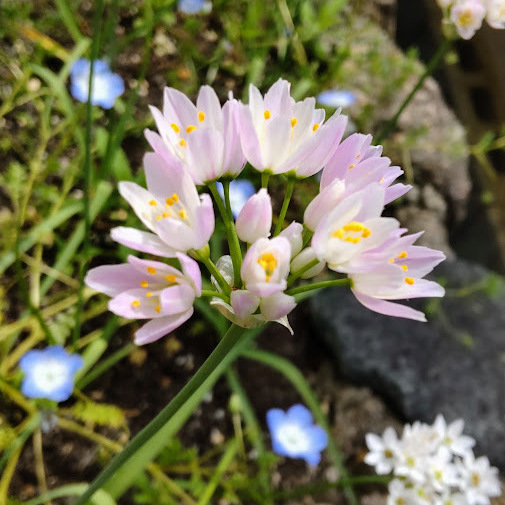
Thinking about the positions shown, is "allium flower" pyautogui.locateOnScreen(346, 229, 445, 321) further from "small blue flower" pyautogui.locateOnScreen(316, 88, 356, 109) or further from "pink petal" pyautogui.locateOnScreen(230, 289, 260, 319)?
"small blue flower" pyautogui.locateOnScreen(316, 88, 356, 109)

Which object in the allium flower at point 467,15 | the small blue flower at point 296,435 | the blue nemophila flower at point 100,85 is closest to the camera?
the allium flower at point 467,15

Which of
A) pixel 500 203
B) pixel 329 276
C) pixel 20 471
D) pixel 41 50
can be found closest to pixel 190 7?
pixel 41 50

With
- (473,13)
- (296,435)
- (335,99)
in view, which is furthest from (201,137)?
(335,99)

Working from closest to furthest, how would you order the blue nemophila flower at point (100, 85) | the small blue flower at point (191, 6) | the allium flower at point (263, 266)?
the allium flower at point (263, 266) → the blue nemophila flower at point (100, 85) → the small blue flower at point (191, 6)

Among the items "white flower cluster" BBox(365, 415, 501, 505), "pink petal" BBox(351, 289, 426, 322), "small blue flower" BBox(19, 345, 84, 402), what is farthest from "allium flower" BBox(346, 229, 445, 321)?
"small blue flower" BBox(19, 345, 84, 402)

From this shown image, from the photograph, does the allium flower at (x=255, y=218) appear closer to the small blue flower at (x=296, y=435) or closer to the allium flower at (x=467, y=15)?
the allium flower at (x=467, y=15)

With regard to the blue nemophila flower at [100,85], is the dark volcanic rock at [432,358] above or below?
below

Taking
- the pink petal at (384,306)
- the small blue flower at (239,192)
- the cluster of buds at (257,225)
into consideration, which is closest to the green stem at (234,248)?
the cluster of buds at (257,225)
